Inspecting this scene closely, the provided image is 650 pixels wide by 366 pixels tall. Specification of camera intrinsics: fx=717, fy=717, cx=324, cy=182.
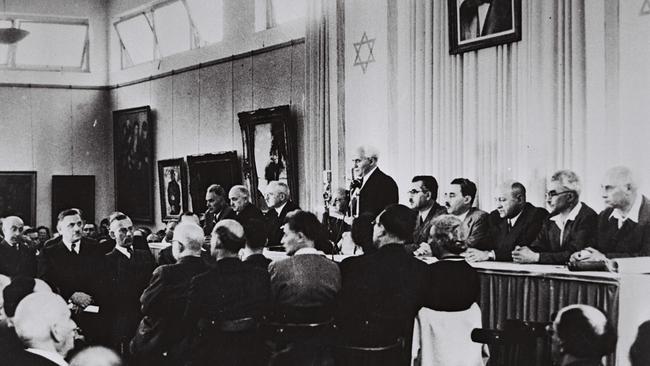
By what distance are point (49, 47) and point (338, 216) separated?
11610 millimetres

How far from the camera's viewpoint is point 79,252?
7.50 metres

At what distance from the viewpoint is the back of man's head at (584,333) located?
10.5 ft

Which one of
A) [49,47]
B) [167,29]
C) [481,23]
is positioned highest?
[167,29]

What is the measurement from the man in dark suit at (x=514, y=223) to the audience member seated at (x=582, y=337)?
11.0ft

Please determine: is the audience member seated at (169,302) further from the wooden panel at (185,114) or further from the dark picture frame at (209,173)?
the wooden panel at (185,114)

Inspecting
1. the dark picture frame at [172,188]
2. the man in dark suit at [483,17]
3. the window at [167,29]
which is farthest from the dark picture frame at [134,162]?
the man in dark suit at [483,17]

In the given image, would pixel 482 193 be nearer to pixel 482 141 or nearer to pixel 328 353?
pixel 482 141

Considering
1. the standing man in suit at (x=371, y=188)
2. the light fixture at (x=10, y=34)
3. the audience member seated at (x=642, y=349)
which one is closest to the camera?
the audience member seated at (x=642, y=349)

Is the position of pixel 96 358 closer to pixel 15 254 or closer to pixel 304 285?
pixel 304 285

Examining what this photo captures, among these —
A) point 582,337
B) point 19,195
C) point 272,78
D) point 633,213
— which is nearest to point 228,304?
point 582,337

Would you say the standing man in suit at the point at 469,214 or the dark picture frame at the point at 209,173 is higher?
the dark picture frame at the point at 209,173

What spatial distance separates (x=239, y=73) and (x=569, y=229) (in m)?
9.06

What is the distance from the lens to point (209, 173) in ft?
48.6

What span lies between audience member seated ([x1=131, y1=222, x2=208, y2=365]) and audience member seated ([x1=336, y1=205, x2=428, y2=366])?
47.9 inches
